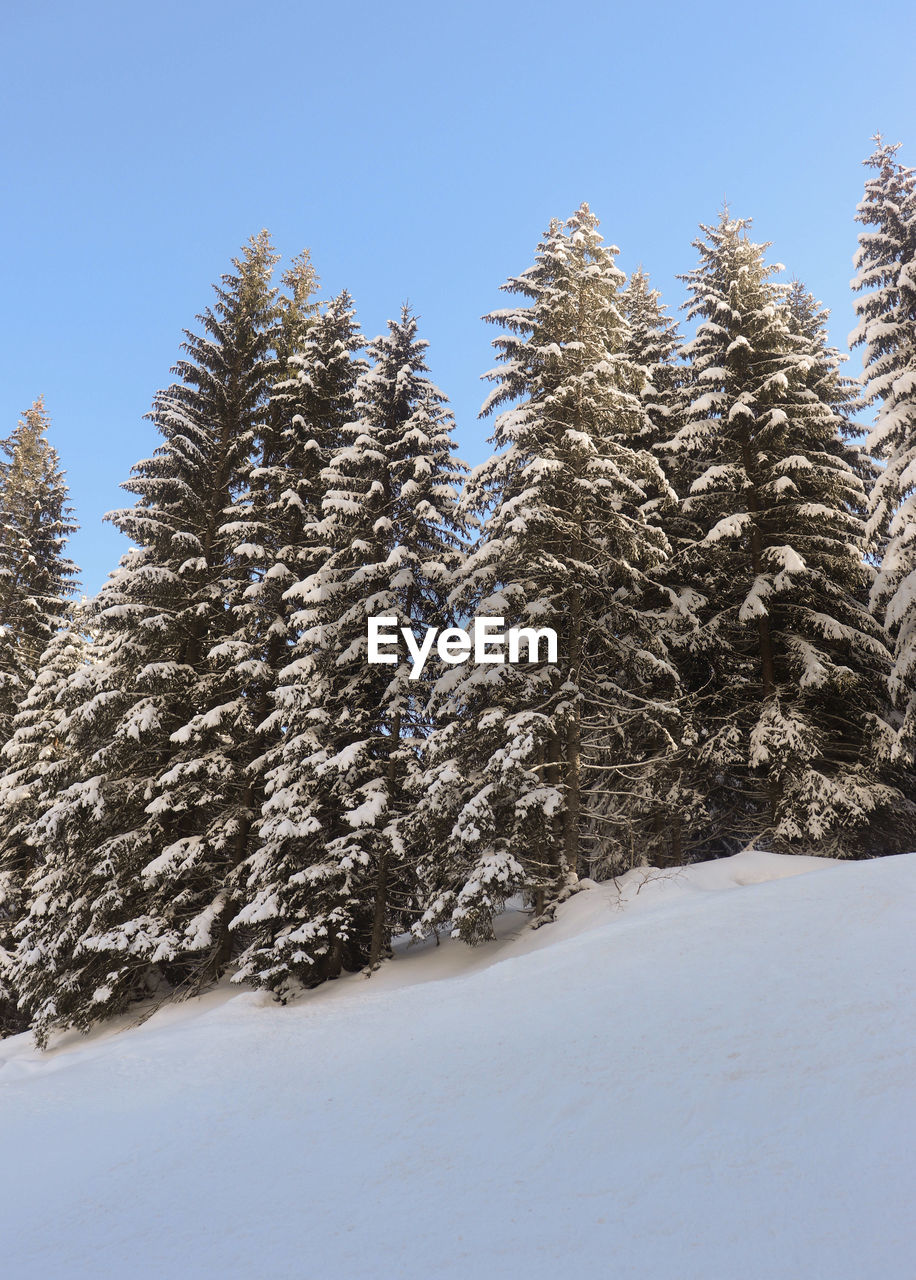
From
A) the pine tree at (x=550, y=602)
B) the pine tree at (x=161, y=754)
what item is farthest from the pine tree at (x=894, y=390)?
the pine tree at (x=161, y=754)

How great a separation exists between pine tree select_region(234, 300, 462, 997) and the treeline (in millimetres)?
80

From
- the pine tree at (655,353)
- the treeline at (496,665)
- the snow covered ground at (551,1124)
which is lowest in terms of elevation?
the snow covered ground at (551,1124)

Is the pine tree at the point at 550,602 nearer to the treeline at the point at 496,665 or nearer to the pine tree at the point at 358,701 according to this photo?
the treeline at the point at 496,665

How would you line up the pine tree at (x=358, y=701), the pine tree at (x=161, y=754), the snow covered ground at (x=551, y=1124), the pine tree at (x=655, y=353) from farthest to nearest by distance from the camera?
the pine tree at (x=655, y=353), the pine tree at (x=161, y=754), the pine tree at (x=358, y=701), the snow covered ground at (x=551, y=1124)

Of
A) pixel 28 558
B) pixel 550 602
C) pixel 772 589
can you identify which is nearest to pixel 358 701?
pixel 550 602

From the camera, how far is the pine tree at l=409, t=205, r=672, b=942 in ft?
42.9

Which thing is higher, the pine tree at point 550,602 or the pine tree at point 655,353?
the pine tree at point 655,353

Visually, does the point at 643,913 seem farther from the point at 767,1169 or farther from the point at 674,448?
the point at 674,448

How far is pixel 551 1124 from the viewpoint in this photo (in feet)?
20.4

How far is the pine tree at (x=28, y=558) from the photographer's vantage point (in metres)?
24.7

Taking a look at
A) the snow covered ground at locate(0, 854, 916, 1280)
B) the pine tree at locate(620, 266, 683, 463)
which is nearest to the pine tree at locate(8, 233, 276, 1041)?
the snow covered ground at locate(0, 854, 916, 1280)

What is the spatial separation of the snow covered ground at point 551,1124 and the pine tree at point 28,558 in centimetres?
1722

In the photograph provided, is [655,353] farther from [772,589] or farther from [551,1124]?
[551,1124]

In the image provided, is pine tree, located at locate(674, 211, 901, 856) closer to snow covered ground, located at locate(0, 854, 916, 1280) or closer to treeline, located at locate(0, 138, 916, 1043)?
treeline, located at locate(0, 138, 916, 1043)
